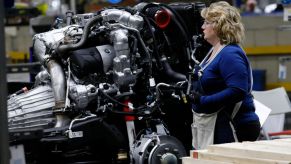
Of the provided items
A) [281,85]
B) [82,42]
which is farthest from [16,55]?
[82,42]

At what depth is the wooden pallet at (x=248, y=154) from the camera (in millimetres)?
5195

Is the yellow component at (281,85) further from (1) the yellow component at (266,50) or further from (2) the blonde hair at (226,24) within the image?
(2) the blonde hair at (226,24)

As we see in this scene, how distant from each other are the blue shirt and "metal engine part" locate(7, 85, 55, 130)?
6.45 feet

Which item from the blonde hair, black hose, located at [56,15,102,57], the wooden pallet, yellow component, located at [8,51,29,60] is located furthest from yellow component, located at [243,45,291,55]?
the wooden pallet

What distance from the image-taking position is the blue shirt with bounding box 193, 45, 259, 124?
6957mm

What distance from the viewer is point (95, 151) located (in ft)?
28.1

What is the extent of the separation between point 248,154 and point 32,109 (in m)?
3.66

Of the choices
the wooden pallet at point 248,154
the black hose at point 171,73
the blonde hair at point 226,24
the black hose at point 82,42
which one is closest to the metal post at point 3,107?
the wooden pallet at point 248,154

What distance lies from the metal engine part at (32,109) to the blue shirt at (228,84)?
1.97m

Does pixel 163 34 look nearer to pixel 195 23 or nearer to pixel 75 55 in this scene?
pixel 195 23

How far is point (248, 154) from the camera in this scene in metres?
5.40

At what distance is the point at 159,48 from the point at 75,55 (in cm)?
95

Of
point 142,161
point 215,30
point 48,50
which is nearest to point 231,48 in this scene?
point 215,30

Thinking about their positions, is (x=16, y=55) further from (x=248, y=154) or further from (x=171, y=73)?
(x=248, y=154)
